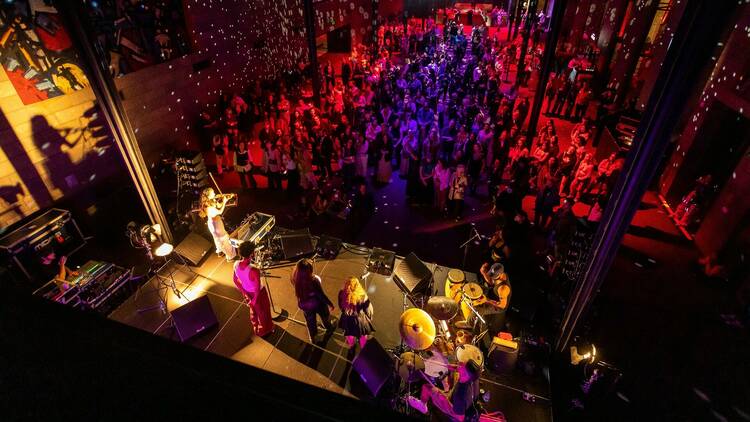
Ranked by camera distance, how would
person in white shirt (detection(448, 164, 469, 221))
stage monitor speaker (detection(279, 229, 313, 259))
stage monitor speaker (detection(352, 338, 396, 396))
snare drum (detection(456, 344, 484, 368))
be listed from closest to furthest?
1. snare drum (detection(456, 344, 484, 368))
2. stage monitor speaker (detection(352, 338, 396, 396))
3. stage monitor speaker (detection(279, 229, 313, 259))
4. person in white shirt (detection(448, 164, 469, 221))

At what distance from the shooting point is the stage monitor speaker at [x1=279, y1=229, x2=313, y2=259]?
20.7ft

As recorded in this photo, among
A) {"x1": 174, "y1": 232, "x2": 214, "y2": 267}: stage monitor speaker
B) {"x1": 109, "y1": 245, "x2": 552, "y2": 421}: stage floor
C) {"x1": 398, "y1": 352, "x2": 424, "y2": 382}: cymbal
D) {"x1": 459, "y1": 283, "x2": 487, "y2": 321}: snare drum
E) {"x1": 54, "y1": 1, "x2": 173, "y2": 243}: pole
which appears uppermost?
{"x1": 54, "y1": 1, "x2": 173, "y2": 243}: pole

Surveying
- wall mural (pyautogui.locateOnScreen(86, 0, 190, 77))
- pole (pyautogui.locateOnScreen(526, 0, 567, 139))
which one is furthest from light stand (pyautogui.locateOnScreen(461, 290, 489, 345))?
wall mural (pyautogui.locateOnScreen(86, 0, 190, 77))

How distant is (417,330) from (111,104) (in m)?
5.24

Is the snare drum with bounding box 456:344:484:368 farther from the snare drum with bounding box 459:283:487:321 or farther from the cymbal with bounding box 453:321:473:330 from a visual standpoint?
the snare drum with bounding box 459:283:487:321

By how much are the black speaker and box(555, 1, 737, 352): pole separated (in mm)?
4824

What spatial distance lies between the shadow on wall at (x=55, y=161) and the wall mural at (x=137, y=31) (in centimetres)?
137

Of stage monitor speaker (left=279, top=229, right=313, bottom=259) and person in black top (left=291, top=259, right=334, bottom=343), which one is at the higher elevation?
person in black top (left=291, top=259, right=334, bottom=343)

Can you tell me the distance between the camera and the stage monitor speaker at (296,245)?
20.7 ft

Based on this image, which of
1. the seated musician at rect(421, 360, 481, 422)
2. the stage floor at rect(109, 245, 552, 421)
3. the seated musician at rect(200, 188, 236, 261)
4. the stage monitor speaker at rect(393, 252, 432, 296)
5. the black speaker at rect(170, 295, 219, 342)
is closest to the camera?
the seated musician at rect(421, 360, 481, 422)

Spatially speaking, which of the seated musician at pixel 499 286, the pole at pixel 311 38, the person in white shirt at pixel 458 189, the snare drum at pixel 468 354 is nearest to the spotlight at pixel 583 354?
the seated musician at pixel 499 286

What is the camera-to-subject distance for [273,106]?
1203 centimetres

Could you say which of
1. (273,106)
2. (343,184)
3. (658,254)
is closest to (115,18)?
(273,106)

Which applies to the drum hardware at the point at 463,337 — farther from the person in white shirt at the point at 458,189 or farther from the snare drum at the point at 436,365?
the person in white shirt at the point at 458,189
